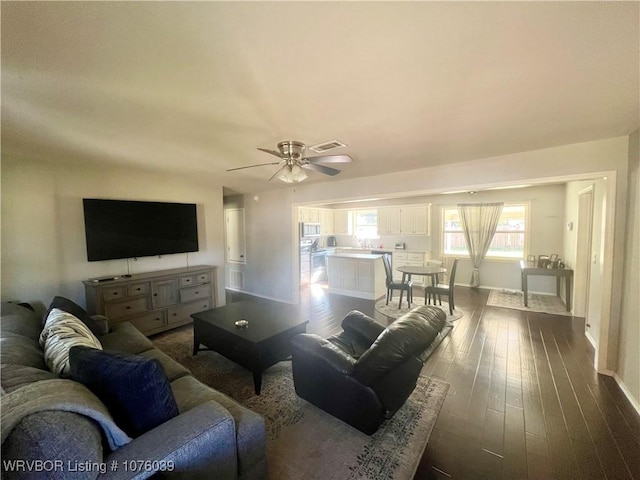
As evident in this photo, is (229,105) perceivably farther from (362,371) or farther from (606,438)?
(606,438)

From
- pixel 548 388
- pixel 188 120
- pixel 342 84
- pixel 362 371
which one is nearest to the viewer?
pixel 342 84

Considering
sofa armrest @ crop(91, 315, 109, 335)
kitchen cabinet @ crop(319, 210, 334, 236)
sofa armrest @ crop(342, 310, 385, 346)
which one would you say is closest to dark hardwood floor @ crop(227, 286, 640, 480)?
sofa armrest @ crop(342, 310, 385, 346)

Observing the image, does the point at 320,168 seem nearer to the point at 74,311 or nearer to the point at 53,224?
the point at 74,311

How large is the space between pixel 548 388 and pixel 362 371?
2.08 m

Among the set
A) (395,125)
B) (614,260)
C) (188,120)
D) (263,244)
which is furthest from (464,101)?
(263,244)

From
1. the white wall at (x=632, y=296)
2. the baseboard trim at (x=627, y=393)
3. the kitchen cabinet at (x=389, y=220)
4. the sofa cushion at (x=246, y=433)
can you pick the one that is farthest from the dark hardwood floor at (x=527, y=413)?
the kitchen cabinet at (x=389, y=220)

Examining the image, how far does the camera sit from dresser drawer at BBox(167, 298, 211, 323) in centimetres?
388

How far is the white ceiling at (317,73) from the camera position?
A: 1.08m

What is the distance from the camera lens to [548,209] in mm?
5441

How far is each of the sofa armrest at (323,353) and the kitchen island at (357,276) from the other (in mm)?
3449

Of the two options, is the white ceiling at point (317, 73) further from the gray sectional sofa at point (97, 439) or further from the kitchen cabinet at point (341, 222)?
the kitchen cabinet at point (341, 222)

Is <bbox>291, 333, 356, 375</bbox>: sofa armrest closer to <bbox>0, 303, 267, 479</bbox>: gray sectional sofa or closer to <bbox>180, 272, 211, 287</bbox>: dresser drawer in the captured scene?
<bbox>0, 303, 267, 479</bbox>: gray sectional sofa

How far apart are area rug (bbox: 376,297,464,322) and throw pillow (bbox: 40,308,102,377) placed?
3.95 metres

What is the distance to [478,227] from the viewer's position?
20.3ft
